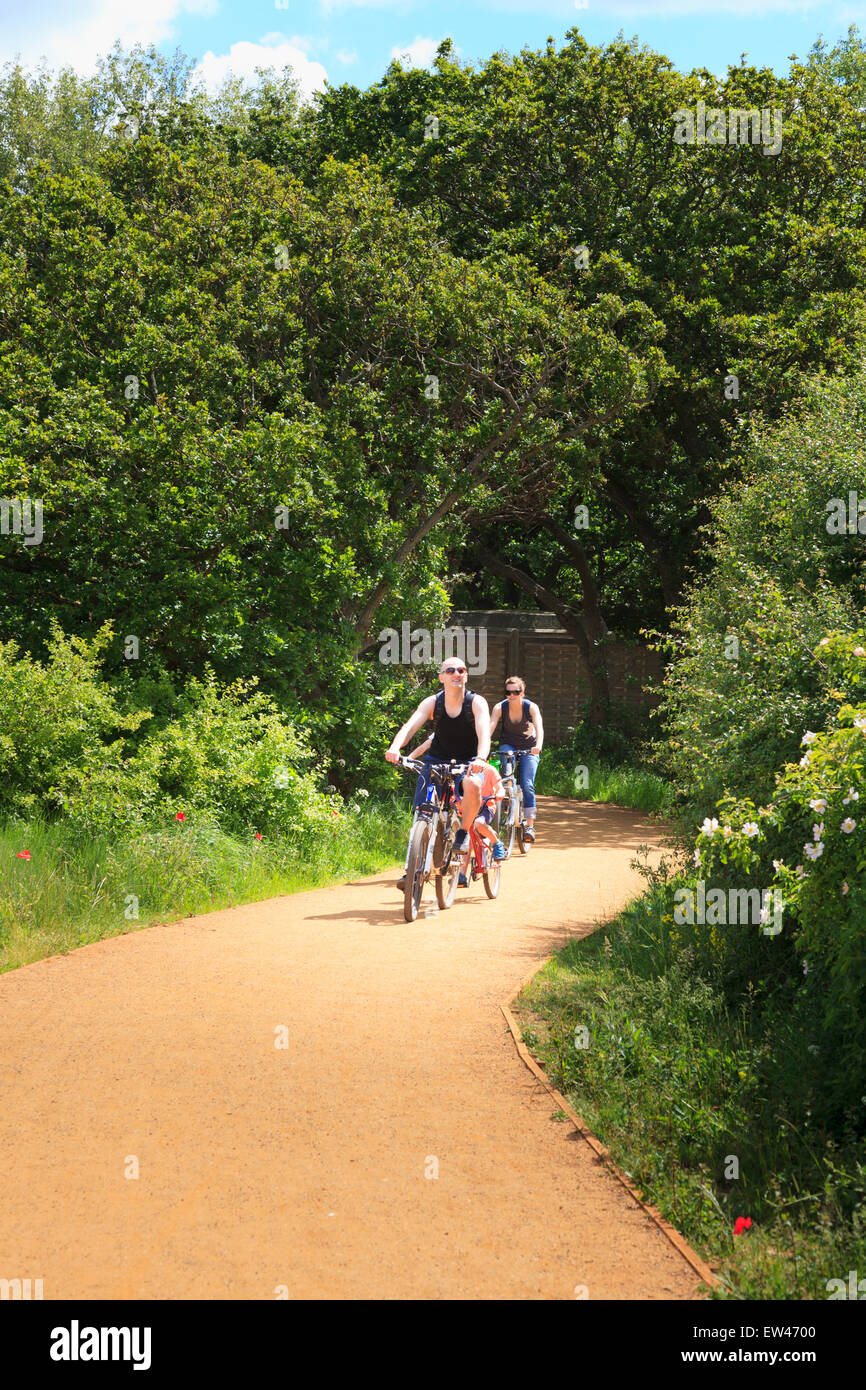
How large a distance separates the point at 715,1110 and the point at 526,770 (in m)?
8.30

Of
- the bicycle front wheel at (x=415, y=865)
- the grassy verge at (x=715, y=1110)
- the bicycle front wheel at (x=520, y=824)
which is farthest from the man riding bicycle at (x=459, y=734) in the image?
the bicycle front wheel at (x=520, y=824)

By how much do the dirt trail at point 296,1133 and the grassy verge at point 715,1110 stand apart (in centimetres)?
21

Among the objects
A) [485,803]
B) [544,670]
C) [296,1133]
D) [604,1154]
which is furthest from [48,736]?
[544,670]

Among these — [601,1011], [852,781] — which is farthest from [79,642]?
[852,781]

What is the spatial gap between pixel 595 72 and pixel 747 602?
1418 centimetres

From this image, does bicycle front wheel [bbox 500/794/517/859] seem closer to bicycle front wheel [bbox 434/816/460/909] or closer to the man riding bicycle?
bicycle front wheel [bbox 434/816/460/909]

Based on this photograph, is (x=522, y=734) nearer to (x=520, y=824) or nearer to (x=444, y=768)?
(x=520, y=824)

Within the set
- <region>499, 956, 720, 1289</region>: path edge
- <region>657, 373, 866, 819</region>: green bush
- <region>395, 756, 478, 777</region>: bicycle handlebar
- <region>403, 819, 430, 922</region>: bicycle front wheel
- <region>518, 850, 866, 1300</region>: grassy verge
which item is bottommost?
<region>499, 956, 720, 1289</region>: path edge

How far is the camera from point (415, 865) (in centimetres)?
964

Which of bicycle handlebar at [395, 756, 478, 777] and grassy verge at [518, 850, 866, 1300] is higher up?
bicycle handlebar at [395, 756, 478, 777]

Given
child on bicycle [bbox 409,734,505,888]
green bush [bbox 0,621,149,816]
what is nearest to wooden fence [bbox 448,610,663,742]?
green bush [bbox 0,621,149,816]

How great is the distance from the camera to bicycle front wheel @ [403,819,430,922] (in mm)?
9617

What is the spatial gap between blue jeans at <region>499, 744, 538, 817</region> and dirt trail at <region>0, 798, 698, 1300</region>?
14.8ft

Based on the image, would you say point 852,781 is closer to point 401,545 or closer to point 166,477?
point 166,477
